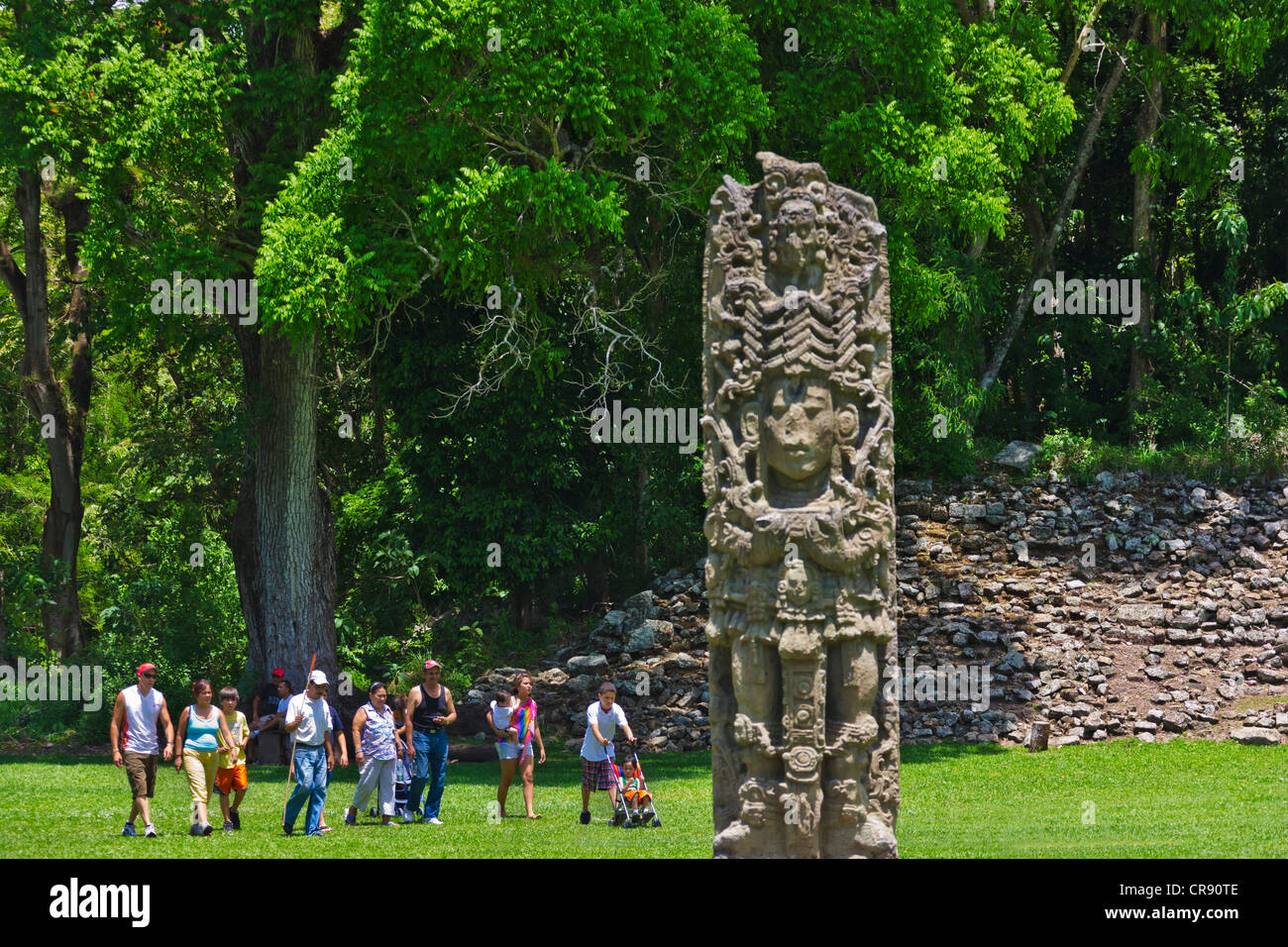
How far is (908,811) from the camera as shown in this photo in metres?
16.5

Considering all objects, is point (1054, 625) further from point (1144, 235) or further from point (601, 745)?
point (601, 745)

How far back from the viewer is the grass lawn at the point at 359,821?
13.5 m

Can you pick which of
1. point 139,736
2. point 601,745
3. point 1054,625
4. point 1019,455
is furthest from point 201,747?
point 1019,455

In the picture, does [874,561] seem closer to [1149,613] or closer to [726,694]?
[726,694]

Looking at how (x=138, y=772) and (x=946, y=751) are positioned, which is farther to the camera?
(x=946, y=751)

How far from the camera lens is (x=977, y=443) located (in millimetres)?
28719

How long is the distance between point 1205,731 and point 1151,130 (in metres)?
13.8

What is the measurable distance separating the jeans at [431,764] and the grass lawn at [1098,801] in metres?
4.74

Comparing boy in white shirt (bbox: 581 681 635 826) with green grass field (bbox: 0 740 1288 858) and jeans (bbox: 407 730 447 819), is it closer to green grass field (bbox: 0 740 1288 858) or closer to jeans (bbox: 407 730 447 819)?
green grass field (bbox: 0 740 1288 858)

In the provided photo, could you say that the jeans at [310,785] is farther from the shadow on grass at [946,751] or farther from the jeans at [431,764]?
the shadow on grass at [946,751]

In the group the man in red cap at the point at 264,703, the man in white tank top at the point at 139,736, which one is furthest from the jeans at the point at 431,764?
the man in red cap at the point at 264,703

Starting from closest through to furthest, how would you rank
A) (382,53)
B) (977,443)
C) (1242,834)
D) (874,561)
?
(874,561)
(1242,834)
(382,53)
(977,443)

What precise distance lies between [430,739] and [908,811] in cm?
514

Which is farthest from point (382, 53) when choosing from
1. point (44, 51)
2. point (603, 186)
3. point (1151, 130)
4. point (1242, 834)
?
point (1151, 130)
